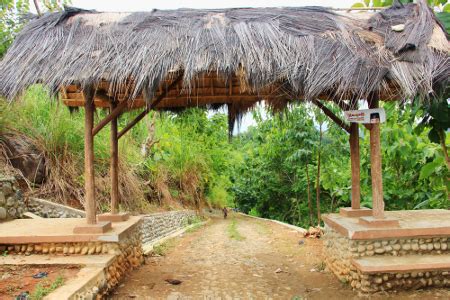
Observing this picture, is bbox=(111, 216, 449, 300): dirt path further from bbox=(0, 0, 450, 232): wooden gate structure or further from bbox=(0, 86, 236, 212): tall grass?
bbox=(0, 86, 236, 212): tall grass

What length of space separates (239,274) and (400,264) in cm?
226

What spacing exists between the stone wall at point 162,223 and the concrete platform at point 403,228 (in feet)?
14.1

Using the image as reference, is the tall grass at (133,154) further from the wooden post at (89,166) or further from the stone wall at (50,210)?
the wooden post at (89,166)

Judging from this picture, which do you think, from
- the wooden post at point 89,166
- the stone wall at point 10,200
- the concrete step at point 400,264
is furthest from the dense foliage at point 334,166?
the stone wall at point 10,200

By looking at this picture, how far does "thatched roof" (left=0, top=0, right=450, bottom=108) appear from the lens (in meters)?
4.27

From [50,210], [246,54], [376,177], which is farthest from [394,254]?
[50,210]

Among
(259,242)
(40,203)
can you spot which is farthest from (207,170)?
(40,203)

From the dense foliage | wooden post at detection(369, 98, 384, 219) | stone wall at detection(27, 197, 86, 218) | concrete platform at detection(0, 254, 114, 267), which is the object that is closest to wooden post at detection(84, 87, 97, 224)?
concrete platform at detection(0, 254, 114, 267)

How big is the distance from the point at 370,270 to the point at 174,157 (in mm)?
8566

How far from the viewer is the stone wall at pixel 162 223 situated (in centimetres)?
816

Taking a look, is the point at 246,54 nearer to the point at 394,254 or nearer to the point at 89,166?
the point at 89,166

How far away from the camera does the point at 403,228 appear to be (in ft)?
14.2

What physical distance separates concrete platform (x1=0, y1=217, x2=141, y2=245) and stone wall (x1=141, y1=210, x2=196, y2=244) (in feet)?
8.63

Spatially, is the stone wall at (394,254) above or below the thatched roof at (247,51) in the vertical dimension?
below
